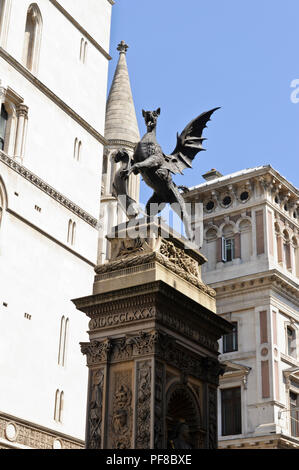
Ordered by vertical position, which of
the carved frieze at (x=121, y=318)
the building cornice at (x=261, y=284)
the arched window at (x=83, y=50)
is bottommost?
the carved frieze at (x=121, y=318)

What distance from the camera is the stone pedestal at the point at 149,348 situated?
12383mm

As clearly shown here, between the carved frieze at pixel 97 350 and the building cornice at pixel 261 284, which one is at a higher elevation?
the building cornice at pixel 261 284

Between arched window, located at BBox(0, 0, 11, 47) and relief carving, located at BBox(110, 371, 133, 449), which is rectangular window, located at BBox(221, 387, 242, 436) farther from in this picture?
relief carving, located at BBox(110, 371, 133, 449)

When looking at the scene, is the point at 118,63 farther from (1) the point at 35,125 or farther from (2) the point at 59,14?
(1) the point at 35,125

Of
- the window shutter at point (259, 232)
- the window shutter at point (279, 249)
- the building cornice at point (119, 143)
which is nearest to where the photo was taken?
the window shutter at point (259, 232)

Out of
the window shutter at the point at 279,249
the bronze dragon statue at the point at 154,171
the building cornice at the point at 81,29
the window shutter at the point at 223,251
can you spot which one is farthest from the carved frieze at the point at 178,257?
the building cornice at the point at 81,29

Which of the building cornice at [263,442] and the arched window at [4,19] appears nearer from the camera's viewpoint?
the arched window at [4,19]

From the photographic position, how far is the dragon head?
15070mm

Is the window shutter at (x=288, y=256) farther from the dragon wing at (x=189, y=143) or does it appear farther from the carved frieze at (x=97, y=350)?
the carved frieze at (x=97, y=350)

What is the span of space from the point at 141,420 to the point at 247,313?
21067 millimetres

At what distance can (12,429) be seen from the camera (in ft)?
81.6

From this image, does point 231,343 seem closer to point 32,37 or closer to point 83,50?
point 83,50

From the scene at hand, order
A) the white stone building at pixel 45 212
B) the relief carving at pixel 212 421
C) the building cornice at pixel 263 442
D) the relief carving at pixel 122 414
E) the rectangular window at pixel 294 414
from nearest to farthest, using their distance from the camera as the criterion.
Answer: the relief carving at pixel 122 414 < the relief carving at pixel 212 421 < the white stone building at pixel 45 212 < the building cornice at pixel 263 442 < the rectangular window at pixel 294 414

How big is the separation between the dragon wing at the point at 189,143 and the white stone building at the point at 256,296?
16496mm
